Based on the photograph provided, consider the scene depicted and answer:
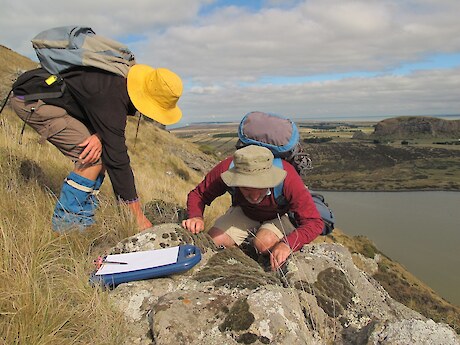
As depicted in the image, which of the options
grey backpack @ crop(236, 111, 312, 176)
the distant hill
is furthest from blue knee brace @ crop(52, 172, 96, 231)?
the distant hill

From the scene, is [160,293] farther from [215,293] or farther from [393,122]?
[393,122]

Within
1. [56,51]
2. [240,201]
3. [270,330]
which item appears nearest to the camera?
[270,330]

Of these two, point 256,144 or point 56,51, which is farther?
point 256,144

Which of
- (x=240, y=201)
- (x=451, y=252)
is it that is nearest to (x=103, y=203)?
(x=240, y=201)

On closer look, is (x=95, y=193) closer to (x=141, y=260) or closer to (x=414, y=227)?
(x=141, y=260)

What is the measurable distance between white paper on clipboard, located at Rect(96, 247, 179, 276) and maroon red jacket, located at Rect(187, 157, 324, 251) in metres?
0.92

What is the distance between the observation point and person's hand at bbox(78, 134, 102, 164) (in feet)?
13.4

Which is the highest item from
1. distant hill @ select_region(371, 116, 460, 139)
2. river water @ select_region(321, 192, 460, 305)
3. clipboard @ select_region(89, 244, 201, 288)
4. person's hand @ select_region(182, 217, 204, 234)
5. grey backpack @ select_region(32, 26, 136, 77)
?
grey backpack @ select_region(32, 26, 136, 77)

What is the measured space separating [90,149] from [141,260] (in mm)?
1420

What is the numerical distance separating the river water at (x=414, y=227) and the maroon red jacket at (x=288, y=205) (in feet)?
105

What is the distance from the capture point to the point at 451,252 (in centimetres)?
4516

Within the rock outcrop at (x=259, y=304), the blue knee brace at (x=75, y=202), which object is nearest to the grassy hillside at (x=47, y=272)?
the blue knee brace at (x=75, y=202)

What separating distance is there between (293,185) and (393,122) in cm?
20580

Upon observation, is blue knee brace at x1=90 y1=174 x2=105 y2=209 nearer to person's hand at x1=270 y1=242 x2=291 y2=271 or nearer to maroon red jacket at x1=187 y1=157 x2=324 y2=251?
maroon red jacket at x1=187 y1=157 x2=324 y2=251
